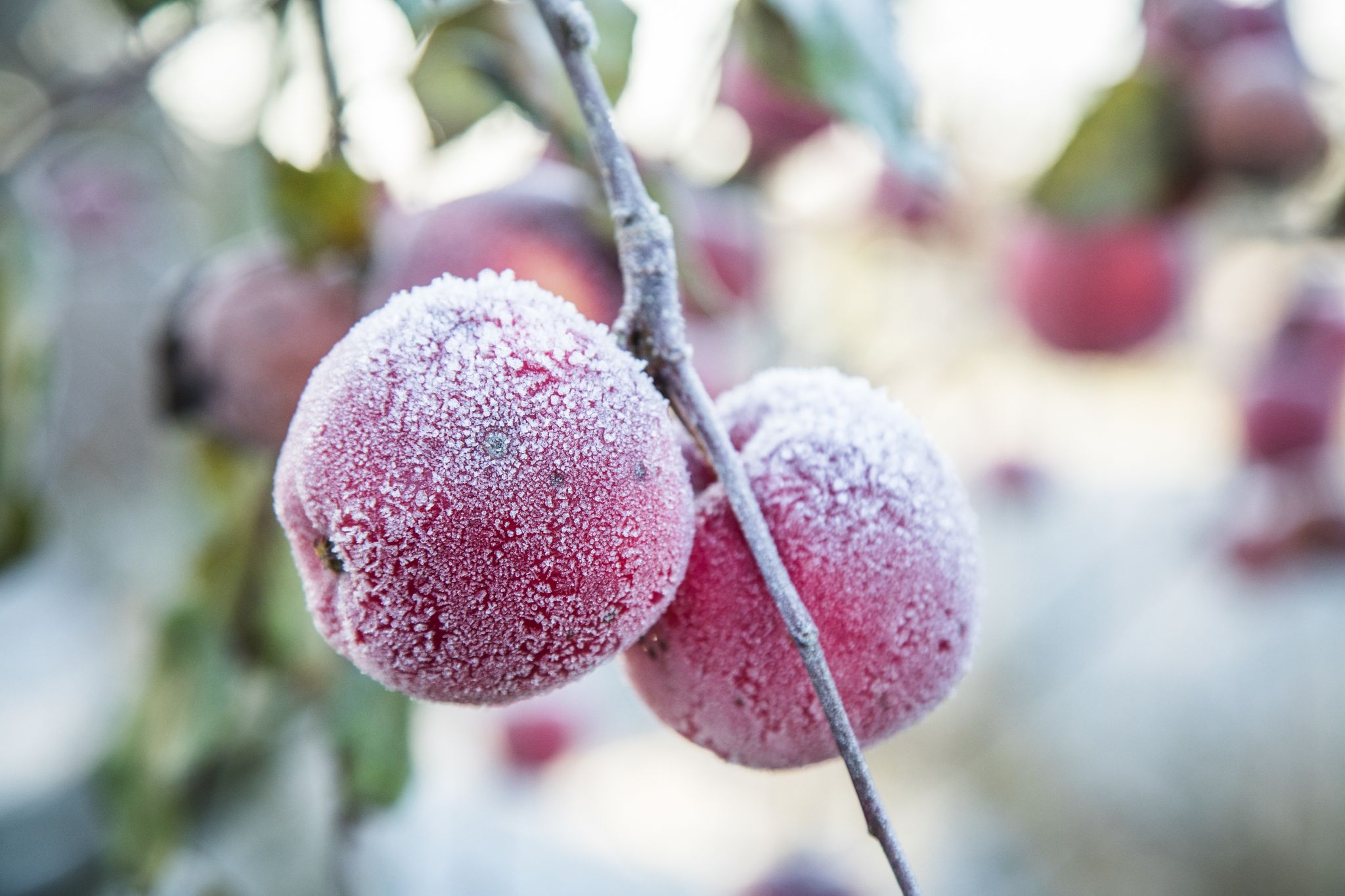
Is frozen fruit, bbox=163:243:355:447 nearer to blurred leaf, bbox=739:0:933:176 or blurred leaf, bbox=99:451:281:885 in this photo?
blurred leaf, bbox=99:451:281:885

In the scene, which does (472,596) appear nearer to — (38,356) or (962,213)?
(38,356)

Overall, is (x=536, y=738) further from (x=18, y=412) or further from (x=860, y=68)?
(x=860, y=68)

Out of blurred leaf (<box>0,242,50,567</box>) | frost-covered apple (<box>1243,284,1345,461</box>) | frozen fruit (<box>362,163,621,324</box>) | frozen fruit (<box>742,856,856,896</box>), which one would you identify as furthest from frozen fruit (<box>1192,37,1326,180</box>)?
blurred leaf (<box>0,242,50,567</box>)

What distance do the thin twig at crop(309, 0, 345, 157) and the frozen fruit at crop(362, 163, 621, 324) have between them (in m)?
0.07

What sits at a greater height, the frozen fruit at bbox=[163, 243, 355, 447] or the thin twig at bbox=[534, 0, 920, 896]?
the thin twig at bbox=[534, 0, 920, 896]

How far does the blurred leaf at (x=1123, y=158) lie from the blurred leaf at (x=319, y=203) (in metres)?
0.54

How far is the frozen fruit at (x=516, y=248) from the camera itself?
1.50ft

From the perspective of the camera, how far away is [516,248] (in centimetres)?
46

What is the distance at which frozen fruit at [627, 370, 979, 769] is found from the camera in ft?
1.01

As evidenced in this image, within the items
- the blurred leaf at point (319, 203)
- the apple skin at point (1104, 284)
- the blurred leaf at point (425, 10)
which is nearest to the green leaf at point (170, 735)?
the blurred leaf at point (319, 203)

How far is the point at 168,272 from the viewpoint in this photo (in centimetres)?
190

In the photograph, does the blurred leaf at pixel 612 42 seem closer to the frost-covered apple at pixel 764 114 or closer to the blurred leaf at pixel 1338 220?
the frost-covered apple at pixel 764 114

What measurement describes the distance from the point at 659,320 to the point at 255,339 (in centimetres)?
34

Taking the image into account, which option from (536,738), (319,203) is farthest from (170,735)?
(536,738)
